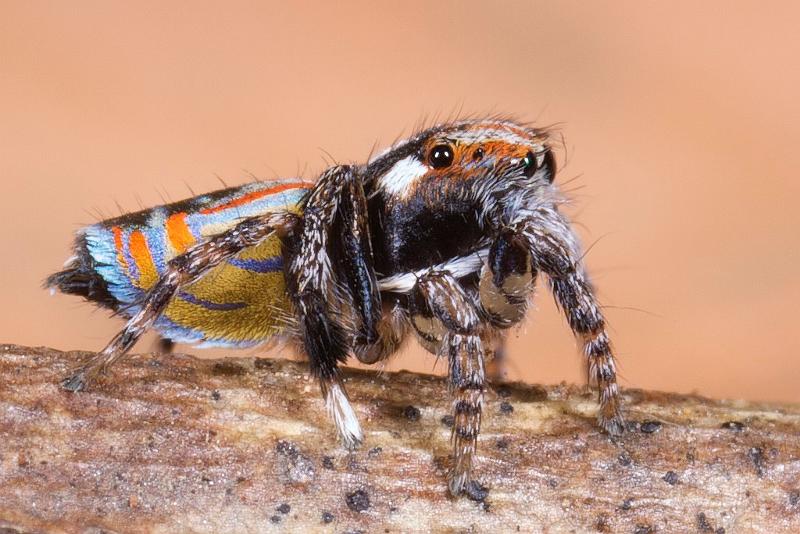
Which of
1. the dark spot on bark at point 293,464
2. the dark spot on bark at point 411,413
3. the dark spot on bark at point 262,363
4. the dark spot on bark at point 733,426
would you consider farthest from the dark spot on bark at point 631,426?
the dark spot on bark at point 262,363

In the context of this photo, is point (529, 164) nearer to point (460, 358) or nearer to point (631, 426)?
point (460, 358)

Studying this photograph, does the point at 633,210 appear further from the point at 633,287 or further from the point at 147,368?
the point at 147,368

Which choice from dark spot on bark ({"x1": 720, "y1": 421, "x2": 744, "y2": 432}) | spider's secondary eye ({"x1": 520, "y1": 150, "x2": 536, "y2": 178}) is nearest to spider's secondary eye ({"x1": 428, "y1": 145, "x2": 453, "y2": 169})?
spider's secondary eye ({"x1": 520, "y1": 150, "x2": 536, "y2": 178})

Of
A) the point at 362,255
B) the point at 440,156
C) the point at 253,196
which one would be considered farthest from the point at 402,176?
the point at 253,196

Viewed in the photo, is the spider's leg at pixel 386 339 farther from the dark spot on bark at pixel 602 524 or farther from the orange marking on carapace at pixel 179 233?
the dark spot on bark at pixel 602 524

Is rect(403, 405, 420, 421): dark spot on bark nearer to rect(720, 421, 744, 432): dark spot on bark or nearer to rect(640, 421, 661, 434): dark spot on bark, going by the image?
rect(640, 421, 661, 434): dark spot on bark

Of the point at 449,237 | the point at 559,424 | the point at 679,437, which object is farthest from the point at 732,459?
the point at 449,237
